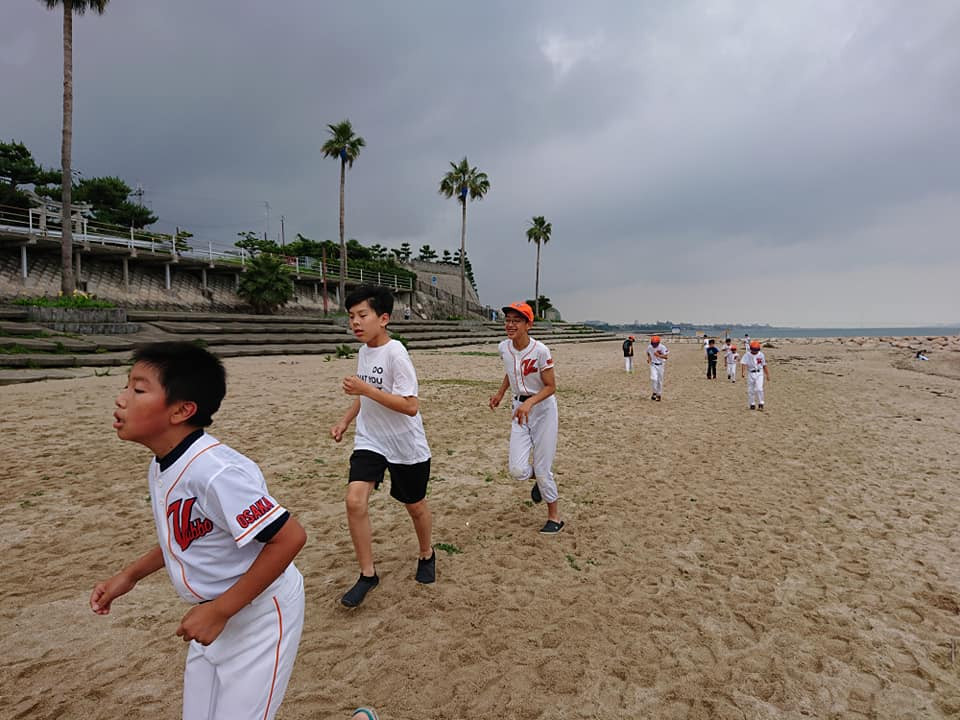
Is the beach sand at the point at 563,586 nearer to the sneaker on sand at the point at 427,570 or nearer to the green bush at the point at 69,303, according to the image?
the sneaker on sand at the point at 427,570

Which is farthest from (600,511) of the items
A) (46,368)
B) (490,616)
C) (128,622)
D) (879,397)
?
(46,368)

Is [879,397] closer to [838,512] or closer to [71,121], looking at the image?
[838,512]

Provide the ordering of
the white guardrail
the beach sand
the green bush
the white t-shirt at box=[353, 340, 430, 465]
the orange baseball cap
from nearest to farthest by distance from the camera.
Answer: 1. the beach sand
2. the white t-shirt at box=[353, 340, 430, 465]
3. the orange baseball cap
4. the green bush
5. the white guardrail

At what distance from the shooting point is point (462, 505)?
223 inches

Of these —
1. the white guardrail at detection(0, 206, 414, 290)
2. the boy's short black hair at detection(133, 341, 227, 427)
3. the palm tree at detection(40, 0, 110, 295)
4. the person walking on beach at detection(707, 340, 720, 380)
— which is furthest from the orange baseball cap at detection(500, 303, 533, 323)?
the white guardrail at detection(0, 206, 414, 290)

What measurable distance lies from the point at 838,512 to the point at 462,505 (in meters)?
4.34

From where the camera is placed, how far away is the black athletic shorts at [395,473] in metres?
3.51

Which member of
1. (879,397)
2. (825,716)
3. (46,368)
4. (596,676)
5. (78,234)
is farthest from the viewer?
(78,234)

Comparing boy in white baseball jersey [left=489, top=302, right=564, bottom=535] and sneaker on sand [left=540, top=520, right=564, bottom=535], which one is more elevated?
boy in white baseball jersey [left=489, top=302, right=564, bottom=535]

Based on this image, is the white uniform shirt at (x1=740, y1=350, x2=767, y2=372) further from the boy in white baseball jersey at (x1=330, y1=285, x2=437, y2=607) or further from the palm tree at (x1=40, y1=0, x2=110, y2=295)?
the palm tree at (x1=40, y1=0, x2=110, y2=295)

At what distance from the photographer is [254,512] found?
153 cm

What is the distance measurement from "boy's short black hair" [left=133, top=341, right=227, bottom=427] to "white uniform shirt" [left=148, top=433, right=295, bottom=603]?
0.13m

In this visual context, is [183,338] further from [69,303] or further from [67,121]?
[67,121]

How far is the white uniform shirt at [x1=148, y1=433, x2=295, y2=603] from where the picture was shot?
1515mm
